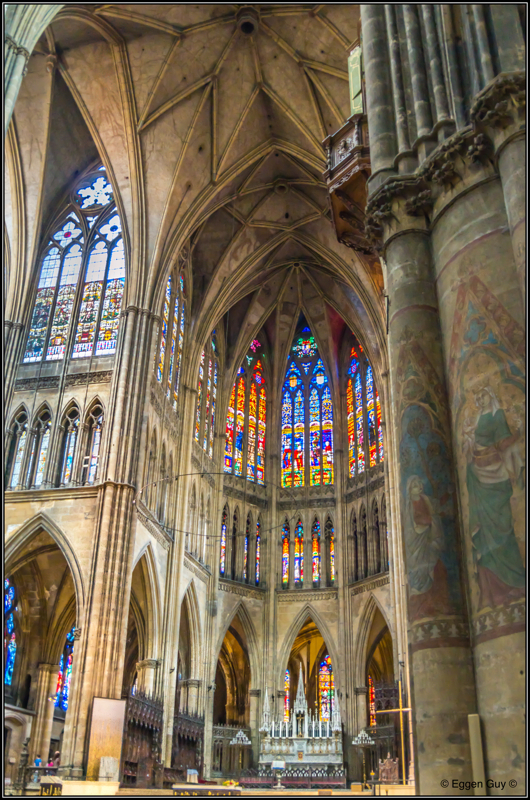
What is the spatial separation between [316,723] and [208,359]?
46.8ft

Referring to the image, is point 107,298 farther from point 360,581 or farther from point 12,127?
point 360,581

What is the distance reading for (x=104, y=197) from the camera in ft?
84.4

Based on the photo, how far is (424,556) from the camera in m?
8.08

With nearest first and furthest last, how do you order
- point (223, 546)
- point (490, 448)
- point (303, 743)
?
point (490, 448), point (303, 743), point (223, 546)

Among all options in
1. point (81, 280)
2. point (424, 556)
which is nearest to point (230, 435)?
point (81, 280)

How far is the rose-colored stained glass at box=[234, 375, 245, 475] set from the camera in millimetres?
31938

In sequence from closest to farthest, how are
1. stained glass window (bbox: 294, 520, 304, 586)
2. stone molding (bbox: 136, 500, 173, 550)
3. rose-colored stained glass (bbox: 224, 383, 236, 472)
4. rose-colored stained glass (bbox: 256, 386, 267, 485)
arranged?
stone molding (bbox: 136, 500, 173, 550) → stained glass window (bbox: 294, 520, 304, 586) → rose-colored stained glass (bbox: 224, 383, 236, 472) → rose-colored stained glass (bbox: 256, 386, 267, 485)

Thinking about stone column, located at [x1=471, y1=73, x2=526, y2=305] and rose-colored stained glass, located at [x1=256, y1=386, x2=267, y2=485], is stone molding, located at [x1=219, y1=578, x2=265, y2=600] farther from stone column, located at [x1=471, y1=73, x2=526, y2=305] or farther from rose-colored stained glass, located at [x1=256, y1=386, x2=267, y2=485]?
stone column, located at [x1=471, y1=73, x2=526, y2=305]

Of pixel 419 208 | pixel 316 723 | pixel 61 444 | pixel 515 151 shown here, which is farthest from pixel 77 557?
pixel 515 151

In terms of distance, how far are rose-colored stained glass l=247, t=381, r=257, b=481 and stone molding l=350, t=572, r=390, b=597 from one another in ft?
21.0

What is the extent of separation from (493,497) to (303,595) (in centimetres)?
2328

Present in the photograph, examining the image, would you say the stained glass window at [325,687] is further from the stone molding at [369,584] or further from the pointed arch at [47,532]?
the pointed arch at [47,532]

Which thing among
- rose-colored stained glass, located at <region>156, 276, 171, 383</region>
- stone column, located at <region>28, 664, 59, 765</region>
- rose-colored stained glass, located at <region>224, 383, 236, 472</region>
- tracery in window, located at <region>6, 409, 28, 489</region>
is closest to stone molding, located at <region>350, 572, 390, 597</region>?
rose-colored stained glass, located at <region>224, 383, 236, 472</region>

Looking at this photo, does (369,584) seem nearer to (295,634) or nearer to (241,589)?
(295,634)
